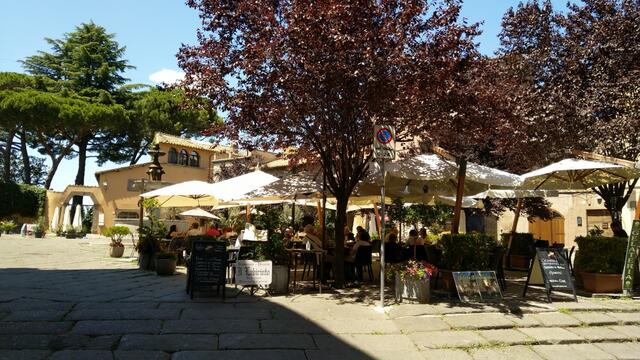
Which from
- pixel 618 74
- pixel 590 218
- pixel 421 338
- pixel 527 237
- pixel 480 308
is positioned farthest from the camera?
pixel 590 218

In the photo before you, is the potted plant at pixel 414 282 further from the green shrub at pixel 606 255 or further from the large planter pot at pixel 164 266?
the large planter pot at pixel 164 266

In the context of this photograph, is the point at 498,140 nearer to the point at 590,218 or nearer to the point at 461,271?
the point at 461,271

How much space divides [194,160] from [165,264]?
105 feet

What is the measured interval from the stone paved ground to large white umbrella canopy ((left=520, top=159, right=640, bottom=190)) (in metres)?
2.50

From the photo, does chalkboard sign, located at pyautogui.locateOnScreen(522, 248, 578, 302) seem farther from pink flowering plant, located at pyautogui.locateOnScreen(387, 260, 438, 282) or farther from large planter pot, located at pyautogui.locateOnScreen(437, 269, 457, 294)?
pink flowering plant, located at pyautogui.locateOnScreen(387, 260, 438, 282)

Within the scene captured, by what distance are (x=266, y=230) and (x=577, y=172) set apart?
20.6 feet

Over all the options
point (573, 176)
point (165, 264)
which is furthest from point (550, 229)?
point (165, 264)

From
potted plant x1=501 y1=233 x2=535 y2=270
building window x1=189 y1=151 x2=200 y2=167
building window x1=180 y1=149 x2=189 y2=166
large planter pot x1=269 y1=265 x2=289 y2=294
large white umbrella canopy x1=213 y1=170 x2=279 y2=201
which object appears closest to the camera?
large planter pot x1=269 y1=265 x2=289 y2=294

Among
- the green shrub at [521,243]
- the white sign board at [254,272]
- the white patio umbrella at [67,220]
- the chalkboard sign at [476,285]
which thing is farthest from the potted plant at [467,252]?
the white patio umbrella at [67,220]

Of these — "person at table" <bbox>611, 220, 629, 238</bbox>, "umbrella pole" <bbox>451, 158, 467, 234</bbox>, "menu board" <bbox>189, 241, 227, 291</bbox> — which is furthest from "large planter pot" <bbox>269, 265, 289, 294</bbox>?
"person at table" <bbox>611, 220, 629, 238</bbox>

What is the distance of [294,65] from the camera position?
728 cm

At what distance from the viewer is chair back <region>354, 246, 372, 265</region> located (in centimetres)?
964

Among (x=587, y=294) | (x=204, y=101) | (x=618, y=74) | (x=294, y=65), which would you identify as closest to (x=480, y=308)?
(x=587, y=294)

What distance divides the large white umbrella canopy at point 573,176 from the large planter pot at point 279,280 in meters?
4.86
